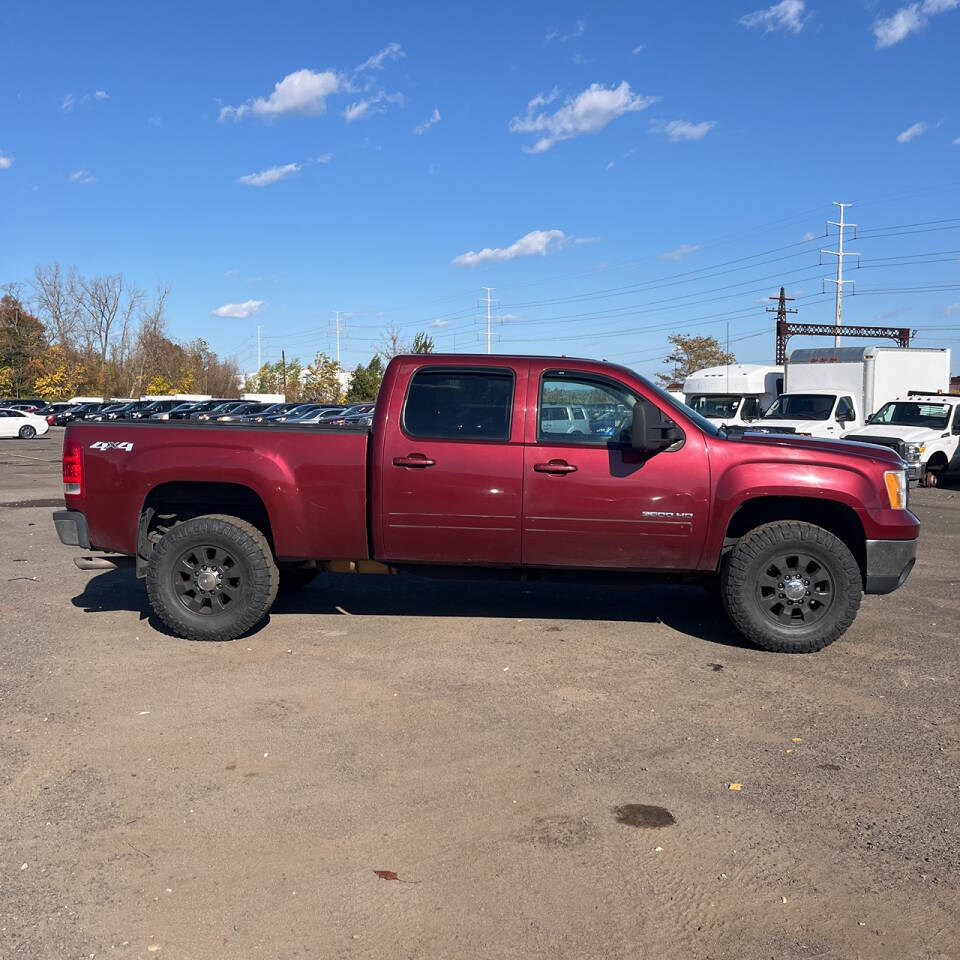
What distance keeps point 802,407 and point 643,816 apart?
1763 centimetres

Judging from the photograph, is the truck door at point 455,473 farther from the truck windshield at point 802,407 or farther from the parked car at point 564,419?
the truck windshield at point 802,407

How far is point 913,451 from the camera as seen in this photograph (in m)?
17.5

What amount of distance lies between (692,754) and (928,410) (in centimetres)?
1704

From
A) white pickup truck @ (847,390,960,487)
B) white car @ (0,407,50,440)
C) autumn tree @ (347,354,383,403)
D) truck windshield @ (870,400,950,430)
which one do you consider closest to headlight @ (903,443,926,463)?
white pickup truck @ (847,390,960,487)

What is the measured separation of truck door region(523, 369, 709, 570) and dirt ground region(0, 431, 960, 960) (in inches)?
27.2

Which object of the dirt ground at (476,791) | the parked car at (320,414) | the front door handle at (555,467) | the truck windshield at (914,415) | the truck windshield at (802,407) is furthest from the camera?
the parked car at (320,414)

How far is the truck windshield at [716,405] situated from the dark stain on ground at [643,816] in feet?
65.0

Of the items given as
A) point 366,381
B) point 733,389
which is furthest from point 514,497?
point 366,381

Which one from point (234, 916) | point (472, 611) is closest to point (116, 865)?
point (234, 916)

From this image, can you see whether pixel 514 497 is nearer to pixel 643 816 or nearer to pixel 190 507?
pixel 190 507

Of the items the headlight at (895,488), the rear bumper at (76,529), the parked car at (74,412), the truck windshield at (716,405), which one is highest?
the parked car at (74,412)

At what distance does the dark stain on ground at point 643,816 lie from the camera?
12.5 feet

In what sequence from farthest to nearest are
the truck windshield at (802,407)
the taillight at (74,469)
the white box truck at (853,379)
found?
the white box truck at (853,379) < the truck windshield at (802,407) < the taillight at (74,469)

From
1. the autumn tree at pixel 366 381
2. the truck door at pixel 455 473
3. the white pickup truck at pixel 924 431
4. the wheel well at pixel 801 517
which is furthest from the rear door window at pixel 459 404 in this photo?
the autumn tree at pixel 366 381
